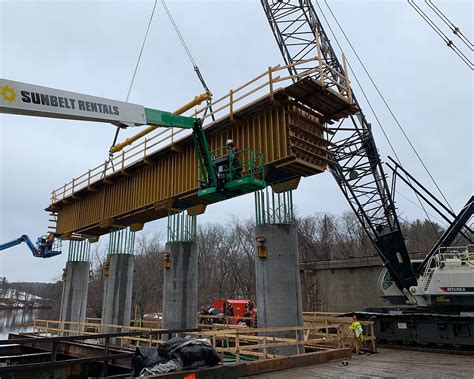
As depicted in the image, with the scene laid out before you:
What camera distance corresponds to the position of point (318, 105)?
44.8ft

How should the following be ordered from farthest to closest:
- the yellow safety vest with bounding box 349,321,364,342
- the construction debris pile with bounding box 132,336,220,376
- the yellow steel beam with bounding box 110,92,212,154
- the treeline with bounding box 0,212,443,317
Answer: the treeline with bounding box 0,212,443,317, the yellow steel beam with bounding box 110,92,212,154, the yellow safety vest with bounding box 349,321,364,342, the construction debris pile with bounding box 132,336,220,376

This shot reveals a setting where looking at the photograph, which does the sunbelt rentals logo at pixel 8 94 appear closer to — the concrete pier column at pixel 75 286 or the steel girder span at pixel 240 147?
the steel girder span at pixel 240 147

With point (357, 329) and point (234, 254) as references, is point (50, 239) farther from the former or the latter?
point (234, 254)

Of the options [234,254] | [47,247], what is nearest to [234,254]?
[234,254]

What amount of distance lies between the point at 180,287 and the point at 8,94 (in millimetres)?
10821

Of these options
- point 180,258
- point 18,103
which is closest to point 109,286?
point 180,258

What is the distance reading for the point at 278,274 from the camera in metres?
13.1

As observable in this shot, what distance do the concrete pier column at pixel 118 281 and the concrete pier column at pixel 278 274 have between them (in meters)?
11.9

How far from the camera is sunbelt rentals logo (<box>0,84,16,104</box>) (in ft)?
27.8

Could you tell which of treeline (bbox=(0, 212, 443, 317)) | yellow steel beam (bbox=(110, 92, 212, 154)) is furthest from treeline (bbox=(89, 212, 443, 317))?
yellow steel beam (bbox=(110, 92, 212, 154))

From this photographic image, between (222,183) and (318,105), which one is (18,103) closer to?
(222,183)

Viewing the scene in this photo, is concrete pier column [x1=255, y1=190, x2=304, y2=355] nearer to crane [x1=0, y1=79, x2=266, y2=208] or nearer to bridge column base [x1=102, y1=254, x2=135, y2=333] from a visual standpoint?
crane [x1=0, y1=79, x2=266, y2=208]

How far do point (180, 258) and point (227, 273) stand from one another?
47.9m

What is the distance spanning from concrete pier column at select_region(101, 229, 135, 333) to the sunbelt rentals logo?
49.9ft
